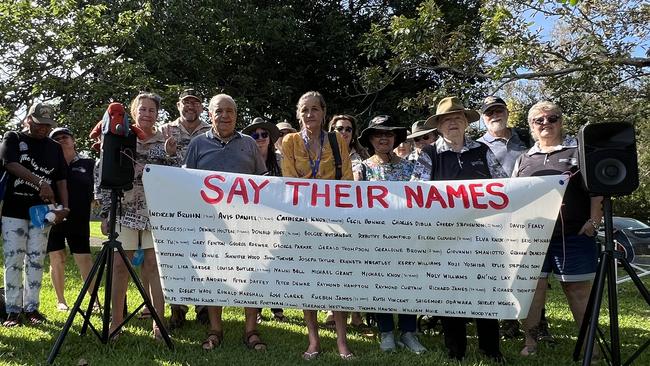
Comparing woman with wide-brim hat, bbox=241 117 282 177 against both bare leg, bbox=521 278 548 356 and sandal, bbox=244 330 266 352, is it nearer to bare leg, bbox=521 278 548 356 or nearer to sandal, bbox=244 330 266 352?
sandal, bbox=244 330 266 352

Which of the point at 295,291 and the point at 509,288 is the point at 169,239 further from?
the point at 509,288

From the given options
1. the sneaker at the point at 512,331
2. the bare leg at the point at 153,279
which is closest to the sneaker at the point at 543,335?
the sneaker at the point at 512,331

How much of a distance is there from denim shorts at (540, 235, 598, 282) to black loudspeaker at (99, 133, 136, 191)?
11.2 ft

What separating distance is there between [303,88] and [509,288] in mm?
12660

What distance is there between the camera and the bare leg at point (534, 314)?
14.5 feet

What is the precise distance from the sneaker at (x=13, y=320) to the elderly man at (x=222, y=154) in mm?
1944

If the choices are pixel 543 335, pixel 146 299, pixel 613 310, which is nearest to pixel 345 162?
pixel 146 299

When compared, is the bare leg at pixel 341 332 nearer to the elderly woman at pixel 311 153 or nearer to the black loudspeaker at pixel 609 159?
the elderly woman at pixel 311 153

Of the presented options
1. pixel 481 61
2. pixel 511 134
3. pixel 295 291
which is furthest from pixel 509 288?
pixel 481 61

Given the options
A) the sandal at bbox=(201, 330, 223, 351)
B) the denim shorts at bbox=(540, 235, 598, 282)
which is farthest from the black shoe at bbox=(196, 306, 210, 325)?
the denim shorts at bbox=(540, 235, 598, 282)

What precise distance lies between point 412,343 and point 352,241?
114cm

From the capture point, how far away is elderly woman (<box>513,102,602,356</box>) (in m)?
4.12

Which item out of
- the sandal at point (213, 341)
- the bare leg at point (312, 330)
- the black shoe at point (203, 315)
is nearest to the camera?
the bare leg at point (312, 330)

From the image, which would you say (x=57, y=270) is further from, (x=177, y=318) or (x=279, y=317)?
(x=279, y=317)
